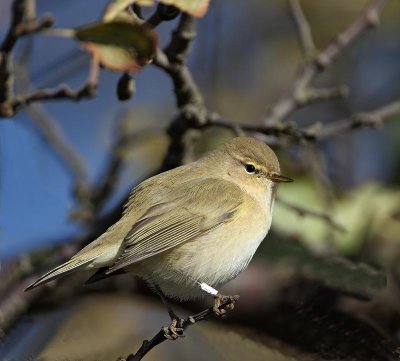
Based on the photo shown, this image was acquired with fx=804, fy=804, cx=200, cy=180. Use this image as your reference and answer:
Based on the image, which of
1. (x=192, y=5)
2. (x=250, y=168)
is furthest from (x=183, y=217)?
(x=192, y=5)

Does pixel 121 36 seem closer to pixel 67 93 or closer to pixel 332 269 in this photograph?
pixel 67 93

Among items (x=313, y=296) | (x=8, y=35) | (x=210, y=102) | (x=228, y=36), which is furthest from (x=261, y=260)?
(x=228, y=36)

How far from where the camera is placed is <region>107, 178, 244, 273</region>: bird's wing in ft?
8.80

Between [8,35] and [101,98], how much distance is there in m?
2.79

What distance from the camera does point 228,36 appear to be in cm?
504

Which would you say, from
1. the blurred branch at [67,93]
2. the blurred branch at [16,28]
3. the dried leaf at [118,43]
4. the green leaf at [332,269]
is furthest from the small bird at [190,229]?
the dried leaf at [118,43]

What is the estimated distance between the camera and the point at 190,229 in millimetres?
2818

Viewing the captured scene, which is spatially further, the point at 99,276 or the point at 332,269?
the point at 332,269

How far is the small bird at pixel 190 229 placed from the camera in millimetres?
2689

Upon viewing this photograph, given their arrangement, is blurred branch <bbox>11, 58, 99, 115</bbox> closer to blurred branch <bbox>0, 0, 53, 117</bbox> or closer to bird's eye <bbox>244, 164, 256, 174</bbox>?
blurred branch <bbox>0, 0, 53, 117</bbox>

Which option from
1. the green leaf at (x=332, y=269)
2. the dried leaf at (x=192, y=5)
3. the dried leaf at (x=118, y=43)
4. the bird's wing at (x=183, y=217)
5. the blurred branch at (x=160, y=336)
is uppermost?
the dried leaf at (x=192, y=5)

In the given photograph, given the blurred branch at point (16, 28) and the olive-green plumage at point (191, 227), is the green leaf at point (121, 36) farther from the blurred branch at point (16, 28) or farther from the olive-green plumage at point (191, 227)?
the olive-green plumage at point (191, 227)

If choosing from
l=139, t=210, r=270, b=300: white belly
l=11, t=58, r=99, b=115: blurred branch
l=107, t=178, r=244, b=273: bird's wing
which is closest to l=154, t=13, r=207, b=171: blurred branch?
l=107, t=178, r=244, b=273: bird's wing

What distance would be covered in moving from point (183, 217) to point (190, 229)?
0.24 feet
